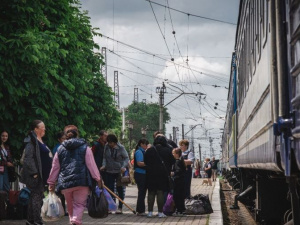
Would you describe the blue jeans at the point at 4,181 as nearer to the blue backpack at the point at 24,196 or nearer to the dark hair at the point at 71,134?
the blue backpack at the point at 24,196

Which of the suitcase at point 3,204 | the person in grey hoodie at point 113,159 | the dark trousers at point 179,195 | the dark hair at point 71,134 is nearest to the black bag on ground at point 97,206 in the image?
the dark hair at point 71,134

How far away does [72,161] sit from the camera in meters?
9.64

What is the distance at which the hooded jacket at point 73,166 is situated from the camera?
31.3 feet

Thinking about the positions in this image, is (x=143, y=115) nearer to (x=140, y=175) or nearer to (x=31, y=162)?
(x=140, y=175)

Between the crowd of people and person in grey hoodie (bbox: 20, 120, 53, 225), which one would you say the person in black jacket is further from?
person in grey hoodie (bbox: 20, 120, 53, 225)

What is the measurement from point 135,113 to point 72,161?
380 ft

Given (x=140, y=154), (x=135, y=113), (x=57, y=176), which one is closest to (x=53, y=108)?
(x=140, y=154)

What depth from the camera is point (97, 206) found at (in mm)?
10031

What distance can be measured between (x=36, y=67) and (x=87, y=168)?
606 cm

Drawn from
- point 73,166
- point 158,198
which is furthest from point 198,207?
point 73,166

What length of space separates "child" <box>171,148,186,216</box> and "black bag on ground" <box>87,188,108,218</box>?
14.3 ft

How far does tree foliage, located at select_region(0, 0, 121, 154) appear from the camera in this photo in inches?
581

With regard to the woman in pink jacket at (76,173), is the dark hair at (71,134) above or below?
above

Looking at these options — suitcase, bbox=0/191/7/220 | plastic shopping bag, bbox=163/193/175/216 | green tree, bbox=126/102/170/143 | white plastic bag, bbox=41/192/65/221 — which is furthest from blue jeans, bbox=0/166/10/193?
green tree, bbox=126/102/170/143
